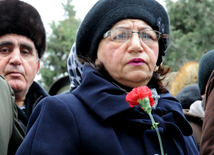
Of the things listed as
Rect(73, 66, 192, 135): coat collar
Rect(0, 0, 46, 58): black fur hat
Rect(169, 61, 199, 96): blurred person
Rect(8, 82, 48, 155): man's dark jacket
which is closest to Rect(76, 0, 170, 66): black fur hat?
Rect(73, 66, 192, 135): coat collar

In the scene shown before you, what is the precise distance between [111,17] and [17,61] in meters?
1.24

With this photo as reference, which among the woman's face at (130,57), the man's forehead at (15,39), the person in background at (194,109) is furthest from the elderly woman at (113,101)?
the man's forehead at (15,39)

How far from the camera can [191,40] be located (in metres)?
12.9

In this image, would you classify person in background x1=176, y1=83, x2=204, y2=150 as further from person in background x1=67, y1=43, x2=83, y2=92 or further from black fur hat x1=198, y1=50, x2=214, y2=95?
person in background x1=67, y1=43, x2=83, y2=92

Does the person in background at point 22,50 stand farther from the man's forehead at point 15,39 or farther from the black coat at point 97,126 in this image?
the black coat at point 97,126

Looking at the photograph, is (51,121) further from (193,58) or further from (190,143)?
(193,58)

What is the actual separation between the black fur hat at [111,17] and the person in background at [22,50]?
0.95 m

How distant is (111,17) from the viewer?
6.76 ft

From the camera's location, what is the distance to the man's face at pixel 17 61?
2906mm

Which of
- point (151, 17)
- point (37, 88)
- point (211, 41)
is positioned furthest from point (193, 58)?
point (151, 17)

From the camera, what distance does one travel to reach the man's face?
9.53ft

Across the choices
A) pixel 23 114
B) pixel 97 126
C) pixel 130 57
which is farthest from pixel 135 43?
pixel 23 114

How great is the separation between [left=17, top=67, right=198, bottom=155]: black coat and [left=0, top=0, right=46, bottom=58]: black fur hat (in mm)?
1372

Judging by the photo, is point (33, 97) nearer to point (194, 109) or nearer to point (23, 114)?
point (23, 114)
